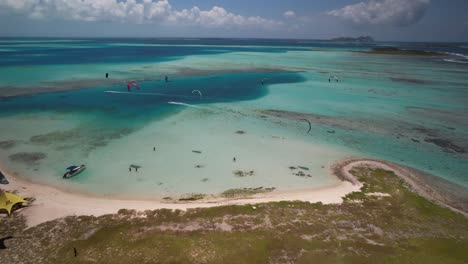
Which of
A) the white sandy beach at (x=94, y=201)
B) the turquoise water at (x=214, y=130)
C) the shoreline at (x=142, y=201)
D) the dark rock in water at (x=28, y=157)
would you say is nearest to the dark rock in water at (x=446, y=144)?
the turquoise water at (x=214, y=130)

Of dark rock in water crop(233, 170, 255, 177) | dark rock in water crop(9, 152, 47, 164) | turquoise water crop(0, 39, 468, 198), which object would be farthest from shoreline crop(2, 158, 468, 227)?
dark rock in water crop(233, 170, 255, 177)

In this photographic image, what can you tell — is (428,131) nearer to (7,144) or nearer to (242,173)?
(242,173)

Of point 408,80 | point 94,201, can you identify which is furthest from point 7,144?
point 408,80

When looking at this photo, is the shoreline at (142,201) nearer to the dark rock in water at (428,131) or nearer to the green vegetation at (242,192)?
the green vegetation at (242,192)

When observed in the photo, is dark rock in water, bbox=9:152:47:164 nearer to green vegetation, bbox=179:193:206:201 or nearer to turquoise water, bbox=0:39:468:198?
turquoise water, bbox=0:39:468:198

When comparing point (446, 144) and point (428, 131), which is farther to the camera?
point (428, 131)

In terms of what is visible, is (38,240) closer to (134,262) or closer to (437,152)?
(134,262)
